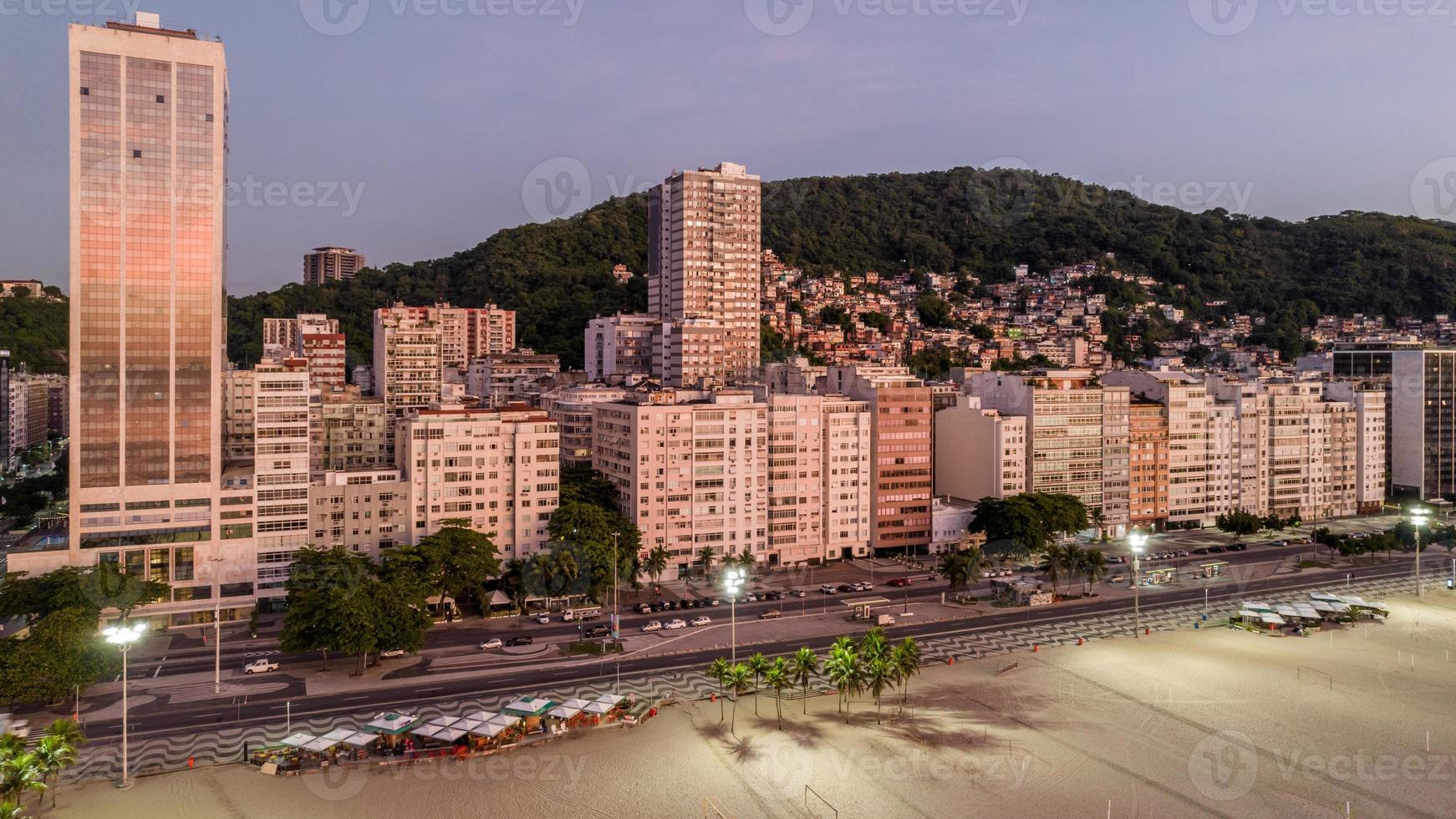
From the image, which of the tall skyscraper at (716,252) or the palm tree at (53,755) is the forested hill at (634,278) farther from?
the palm tree at (53,755)

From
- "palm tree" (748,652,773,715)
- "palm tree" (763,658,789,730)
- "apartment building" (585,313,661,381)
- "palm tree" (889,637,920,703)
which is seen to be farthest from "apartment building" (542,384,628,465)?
"palm tree" (889,637,920,703)

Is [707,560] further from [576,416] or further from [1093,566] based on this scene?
[1093,566]

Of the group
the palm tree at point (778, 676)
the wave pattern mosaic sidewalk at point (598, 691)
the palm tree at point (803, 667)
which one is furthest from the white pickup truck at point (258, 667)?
the palm tree at point (803, 667)

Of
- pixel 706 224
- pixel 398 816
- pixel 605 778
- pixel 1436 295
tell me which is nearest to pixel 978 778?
pixel 605 778

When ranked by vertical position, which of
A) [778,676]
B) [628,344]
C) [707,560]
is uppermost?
[628,344]

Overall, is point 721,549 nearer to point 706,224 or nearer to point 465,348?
point 706,224

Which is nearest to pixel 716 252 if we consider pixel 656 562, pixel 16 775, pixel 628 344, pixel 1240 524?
pixel 628 344
